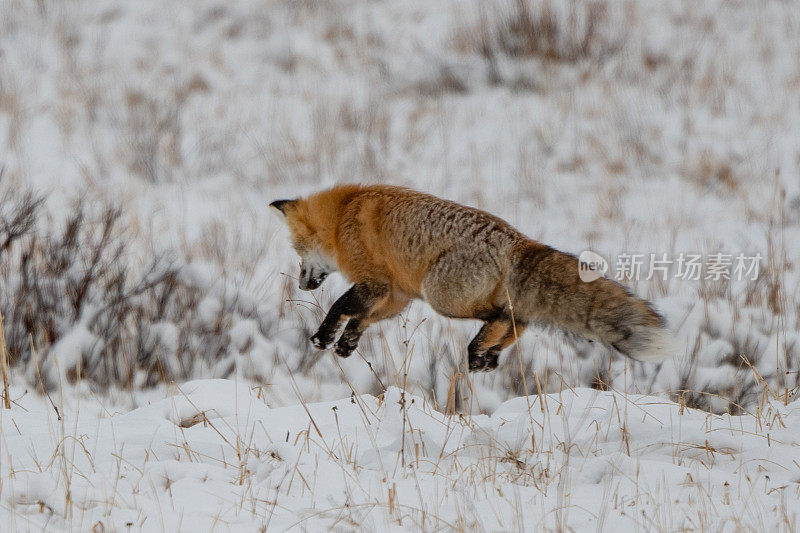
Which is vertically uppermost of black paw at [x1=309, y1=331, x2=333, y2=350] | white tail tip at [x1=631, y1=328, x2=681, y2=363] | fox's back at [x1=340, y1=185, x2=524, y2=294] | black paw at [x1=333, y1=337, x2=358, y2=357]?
fox's back at [x1=340, y1=185, x2=524, y2=294]

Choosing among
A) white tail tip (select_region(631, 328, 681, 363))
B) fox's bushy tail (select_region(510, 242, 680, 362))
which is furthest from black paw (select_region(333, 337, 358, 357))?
white tail tip (select_region(631, 328, 681, 363))

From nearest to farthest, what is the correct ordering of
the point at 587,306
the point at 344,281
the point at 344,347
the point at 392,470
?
1. the point at 392,470
2. the point at 587,306
3. the point at 344,347
4. the point at 344,281

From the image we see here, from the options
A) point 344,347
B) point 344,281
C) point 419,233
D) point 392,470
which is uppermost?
point 419,233

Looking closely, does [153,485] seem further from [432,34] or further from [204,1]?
[204,1]

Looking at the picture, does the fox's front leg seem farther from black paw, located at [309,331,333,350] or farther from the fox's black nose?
the fox's black nose

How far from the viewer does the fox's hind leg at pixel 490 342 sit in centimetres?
424

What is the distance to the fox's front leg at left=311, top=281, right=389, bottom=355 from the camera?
4.36 metres

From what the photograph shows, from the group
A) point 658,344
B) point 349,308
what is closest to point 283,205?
point 349,308

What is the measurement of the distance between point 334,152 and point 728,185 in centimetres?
493

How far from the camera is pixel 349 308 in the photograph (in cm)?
446

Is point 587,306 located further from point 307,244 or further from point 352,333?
point 307,244

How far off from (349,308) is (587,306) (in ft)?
4.27

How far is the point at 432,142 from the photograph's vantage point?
435 inches

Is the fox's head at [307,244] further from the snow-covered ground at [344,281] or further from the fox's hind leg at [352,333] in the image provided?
the fox's hind leg at [352,333]
